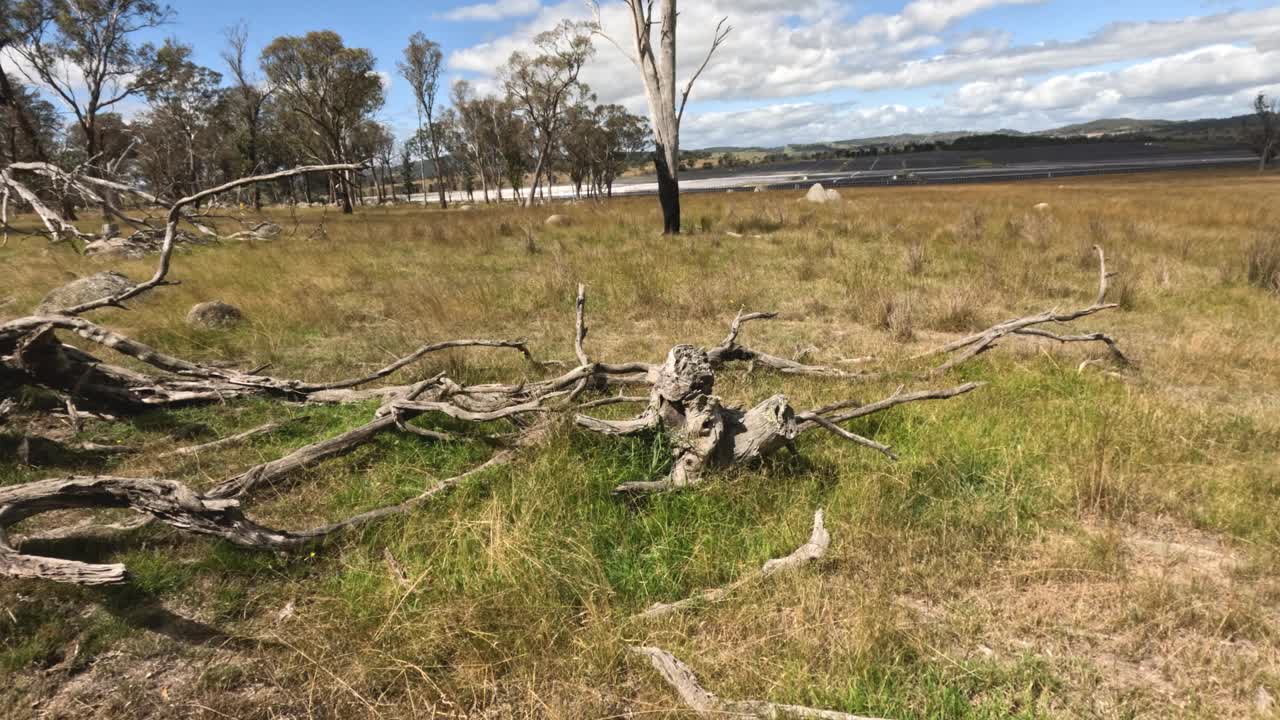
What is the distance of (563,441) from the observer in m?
3.48

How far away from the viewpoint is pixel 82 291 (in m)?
7.99

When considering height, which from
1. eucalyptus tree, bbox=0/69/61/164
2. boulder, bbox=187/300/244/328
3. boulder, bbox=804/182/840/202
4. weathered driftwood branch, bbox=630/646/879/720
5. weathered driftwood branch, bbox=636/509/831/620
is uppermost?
eucalyptus tree, bbox=0/69/61/164

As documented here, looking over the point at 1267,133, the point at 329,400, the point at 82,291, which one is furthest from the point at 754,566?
the point at 1267,133

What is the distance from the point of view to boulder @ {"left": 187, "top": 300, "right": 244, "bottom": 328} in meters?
7.09

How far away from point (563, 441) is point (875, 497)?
1.69 m

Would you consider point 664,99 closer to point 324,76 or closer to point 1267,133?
point 324,76

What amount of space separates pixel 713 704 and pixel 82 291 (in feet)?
32.3

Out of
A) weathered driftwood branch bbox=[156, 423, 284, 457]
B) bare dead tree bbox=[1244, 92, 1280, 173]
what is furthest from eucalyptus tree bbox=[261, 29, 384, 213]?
bare dead tree bbox=[1244, 92, 1280, 173]

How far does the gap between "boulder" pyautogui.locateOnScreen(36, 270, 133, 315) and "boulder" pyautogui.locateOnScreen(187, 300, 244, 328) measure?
1.26 m

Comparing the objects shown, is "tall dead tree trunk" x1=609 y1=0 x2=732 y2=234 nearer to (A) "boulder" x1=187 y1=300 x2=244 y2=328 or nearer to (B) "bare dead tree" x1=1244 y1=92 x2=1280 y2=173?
(A) "boulder" x1=187 y1=300 x2=244 y2=328

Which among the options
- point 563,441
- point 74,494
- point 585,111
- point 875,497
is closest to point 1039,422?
point 875,497

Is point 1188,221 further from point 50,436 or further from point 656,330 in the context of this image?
point 50,436

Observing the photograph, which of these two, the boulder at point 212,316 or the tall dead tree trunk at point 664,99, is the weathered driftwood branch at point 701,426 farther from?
the tall dead tree trunk at point 664,99

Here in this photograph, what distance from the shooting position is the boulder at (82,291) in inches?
301
